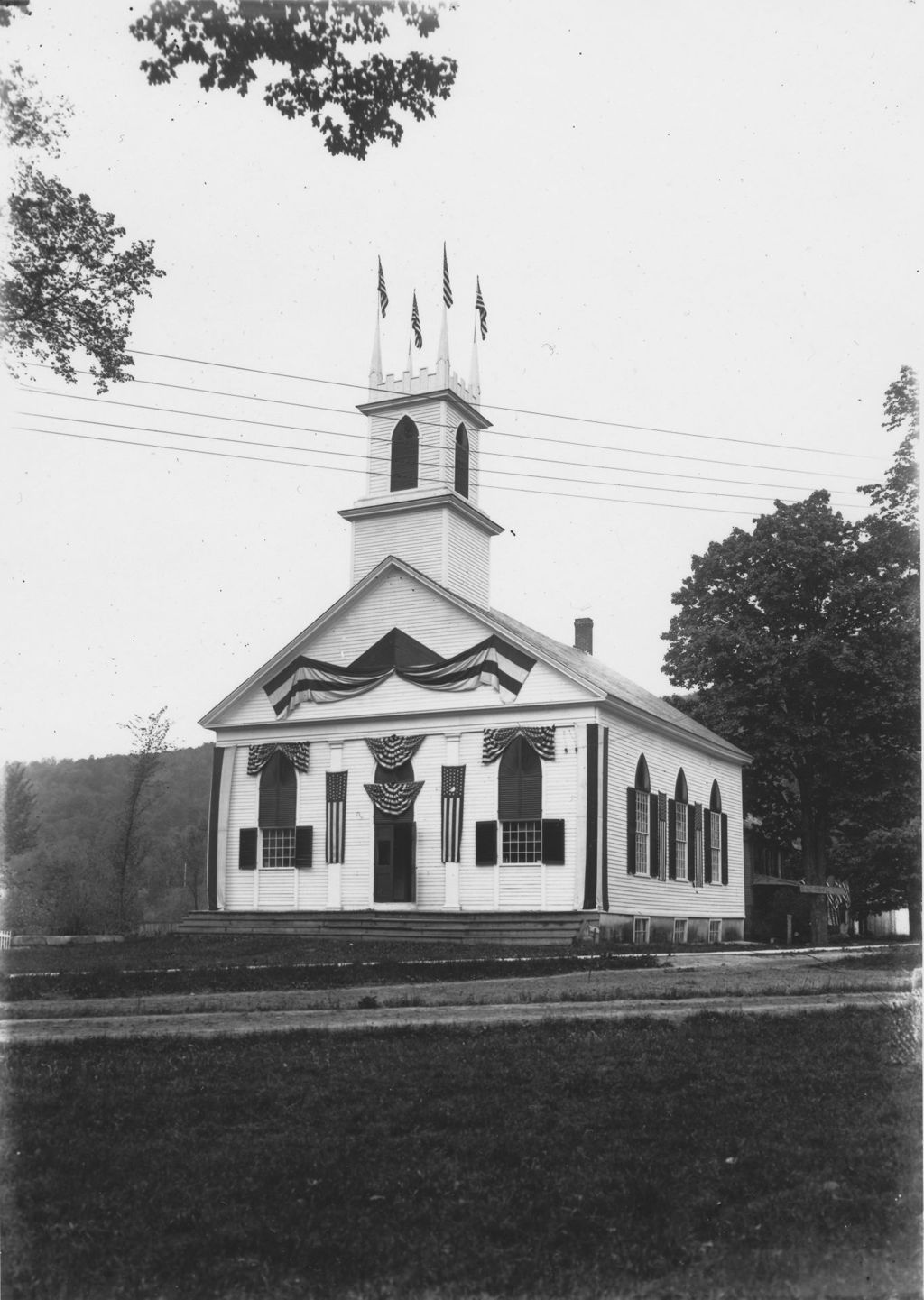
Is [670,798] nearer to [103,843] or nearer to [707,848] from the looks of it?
[707,848]

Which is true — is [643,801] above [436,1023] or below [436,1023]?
above

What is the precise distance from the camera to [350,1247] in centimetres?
604

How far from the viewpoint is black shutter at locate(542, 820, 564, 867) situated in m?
31.4

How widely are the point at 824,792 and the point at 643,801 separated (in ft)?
39.3

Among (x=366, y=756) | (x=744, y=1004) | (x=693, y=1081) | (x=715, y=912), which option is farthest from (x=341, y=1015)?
(x=715, y=912)

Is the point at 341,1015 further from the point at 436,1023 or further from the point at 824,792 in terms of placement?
the point at 824,792

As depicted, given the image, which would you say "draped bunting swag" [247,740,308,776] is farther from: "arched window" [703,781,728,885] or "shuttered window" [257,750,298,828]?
"arched window" [703,781,728,885]

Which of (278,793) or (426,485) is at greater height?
(426,485)

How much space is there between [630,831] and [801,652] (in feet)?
37.4

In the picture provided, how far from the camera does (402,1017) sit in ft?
43.4

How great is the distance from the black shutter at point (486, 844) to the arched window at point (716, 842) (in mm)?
10249

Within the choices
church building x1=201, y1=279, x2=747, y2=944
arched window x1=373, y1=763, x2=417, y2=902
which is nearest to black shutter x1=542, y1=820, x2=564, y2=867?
church building x1=201, y1=279, x2=747, y2=944

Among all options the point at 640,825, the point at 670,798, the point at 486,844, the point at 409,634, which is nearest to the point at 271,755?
the point at 409,634

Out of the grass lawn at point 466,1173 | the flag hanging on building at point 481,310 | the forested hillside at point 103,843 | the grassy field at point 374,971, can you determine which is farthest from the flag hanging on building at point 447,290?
the grass lawn at point 466,1173
